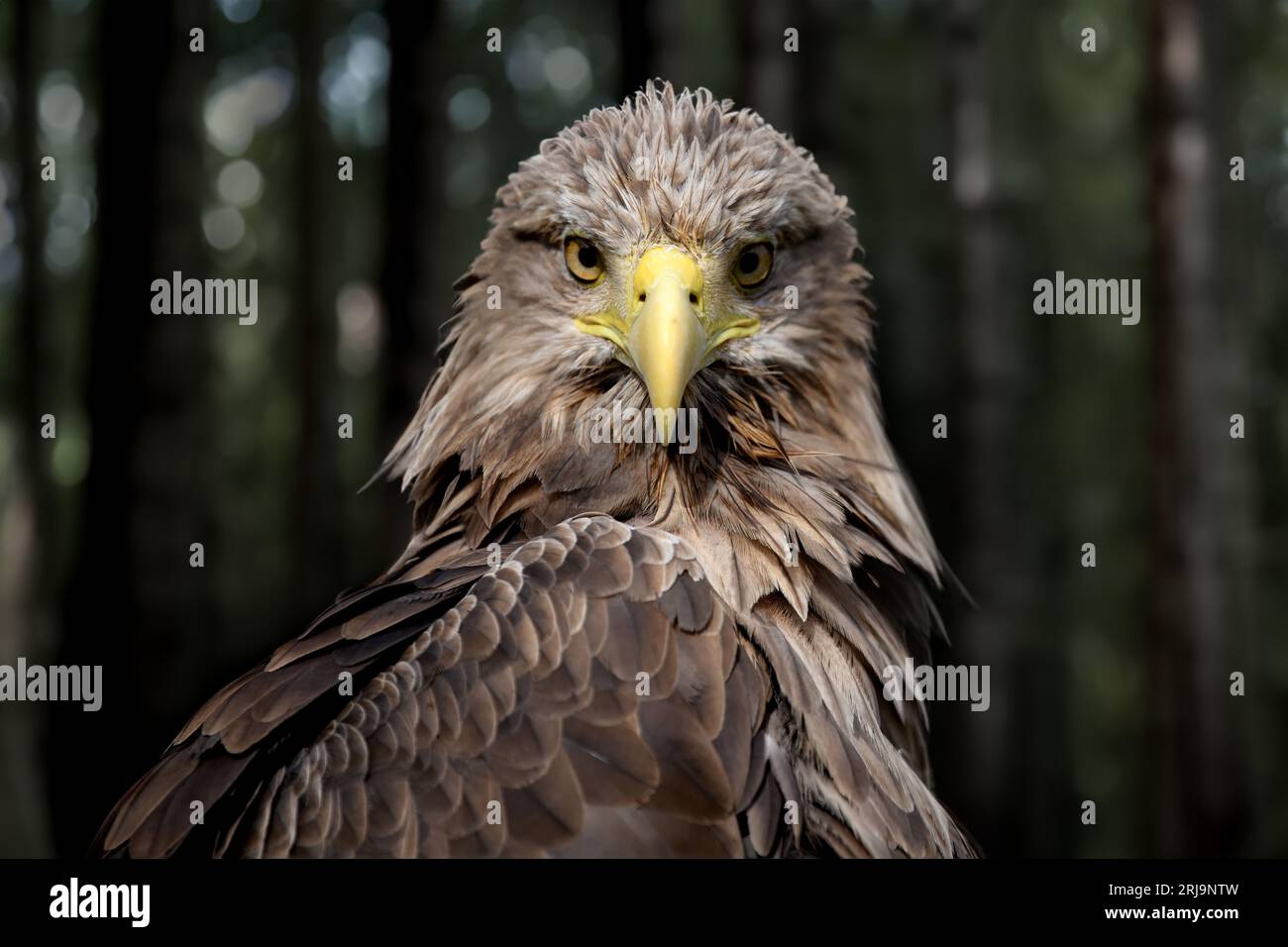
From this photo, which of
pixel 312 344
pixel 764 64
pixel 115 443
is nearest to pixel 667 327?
pixel 115 443

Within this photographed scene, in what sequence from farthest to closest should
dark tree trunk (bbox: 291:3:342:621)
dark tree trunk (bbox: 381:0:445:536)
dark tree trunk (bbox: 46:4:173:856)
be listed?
dark tree trunk (bbox: 291:3:342:621)
dark tree trunk (bbox: 381:0:445:536)
dark tree trunk (bbox: 46:4:173:856)

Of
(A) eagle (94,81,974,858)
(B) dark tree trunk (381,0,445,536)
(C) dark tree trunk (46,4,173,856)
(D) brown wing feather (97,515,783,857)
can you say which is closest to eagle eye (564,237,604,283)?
(A) eagle (94,81,974,858)

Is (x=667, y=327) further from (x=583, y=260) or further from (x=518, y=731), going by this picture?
(x=518, y=731)

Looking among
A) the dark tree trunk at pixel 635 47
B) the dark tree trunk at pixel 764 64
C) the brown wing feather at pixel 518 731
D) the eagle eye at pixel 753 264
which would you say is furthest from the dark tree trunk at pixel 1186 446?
the brown wing feather at pixel 518 731

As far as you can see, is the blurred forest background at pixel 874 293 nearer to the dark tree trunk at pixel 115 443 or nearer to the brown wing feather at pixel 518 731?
the dark tree trunk at pixel 115 443

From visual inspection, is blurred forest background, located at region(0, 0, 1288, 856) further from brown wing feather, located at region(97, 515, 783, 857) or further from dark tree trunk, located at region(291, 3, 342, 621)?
brown wing feather, located at region(97, 515, 783, 857)

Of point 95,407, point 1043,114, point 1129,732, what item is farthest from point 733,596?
point 1129,732
